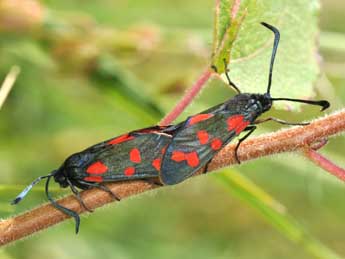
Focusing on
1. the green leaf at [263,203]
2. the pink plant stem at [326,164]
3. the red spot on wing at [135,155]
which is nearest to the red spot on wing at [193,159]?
the red spot on wing at [135,155]

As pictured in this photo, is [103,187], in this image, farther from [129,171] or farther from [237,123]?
[237,123]

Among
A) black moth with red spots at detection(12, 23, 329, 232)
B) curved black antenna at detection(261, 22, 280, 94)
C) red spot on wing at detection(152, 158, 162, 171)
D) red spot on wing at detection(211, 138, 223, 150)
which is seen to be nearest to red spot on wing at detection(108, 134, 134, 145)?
black moth with red spots at detection(12, 23, 329, 232)

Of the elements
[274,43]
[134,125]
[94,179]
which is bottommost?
[134,125]

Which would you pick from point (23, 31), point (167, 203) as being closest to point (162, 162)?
point (23, 31)

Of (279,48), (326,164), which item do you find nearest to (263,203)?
(279,48)

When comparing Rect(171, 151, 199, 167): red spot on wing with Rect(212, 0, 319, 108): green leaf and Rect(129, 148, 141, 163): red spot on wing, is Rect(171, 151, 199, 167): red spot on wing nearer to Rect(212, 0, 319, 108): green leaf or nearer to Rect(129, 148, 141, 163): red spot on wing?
Rect(129, 148, 141, 163): red spot on wing

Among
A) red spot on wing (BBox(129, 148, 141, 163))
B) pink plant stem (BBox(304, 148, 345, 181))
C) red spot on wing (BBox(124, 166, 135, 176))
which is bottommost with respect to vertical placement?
red spot on wing (BBox(124, 166, 135, 176))

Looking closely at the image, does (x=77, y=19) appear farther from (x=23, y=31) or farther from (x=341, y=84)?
(x=341, y=84)
